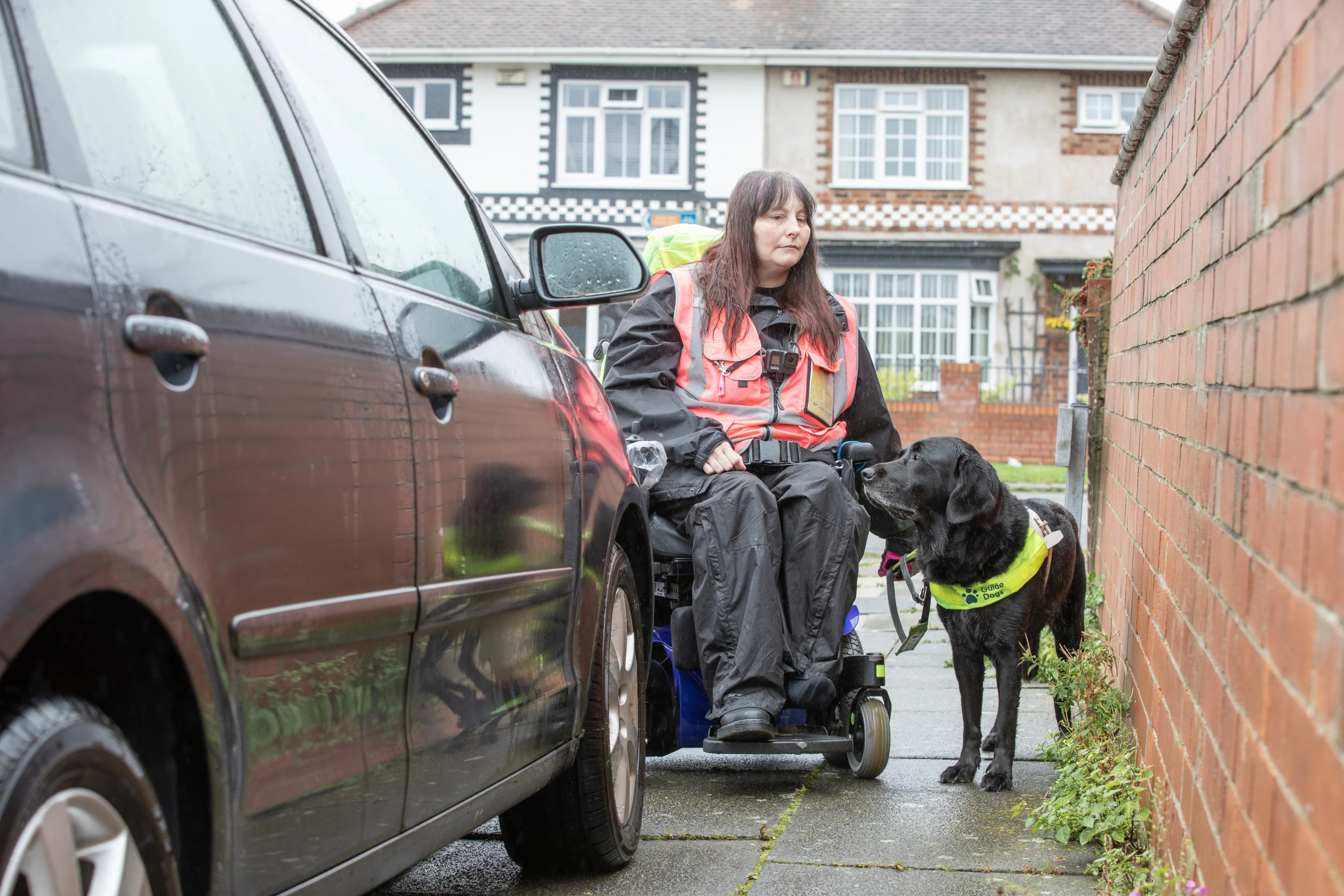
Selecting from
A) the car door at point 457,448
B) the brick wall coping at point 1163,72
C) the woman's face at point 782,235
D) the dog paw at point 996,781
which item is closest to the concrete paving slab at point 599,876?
the car door at point 457,448

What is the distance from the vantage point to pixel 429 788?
235 centimetres

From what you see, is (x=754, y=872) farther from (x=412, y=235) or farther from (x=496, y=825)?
(x=412, y=235)

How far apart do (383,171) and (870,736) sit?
7.87 ft

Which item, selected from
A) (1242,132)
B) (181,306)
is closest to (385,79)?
(181,306)

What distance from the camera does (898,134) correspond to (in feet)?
87.7

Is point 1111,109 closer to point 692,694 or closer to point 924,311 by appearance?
point 924,311

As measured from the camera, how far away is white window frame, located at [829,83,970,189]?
26641mm

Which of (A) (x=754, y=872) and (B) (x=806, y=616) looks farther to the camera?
(B) (x=806, y=616)

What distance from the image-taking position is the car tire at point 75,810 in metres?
1.33

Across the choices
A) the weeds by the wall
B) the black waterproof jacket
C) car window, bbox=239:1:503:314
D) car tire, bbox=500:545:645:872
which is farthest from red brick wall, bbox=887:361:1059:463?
car window, bbox=239:1:503:314

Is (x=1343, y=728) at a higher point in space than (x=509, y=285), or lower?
lower

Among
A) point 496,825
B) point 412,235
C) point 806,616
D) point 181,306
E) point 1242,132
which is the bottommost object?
point 496,825

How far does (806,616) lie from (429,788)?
6.99 feet

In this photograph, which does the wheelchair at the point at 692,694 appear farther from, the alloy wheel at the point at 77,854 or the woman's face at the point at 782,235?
the alloy wheel at the point at 77,854
